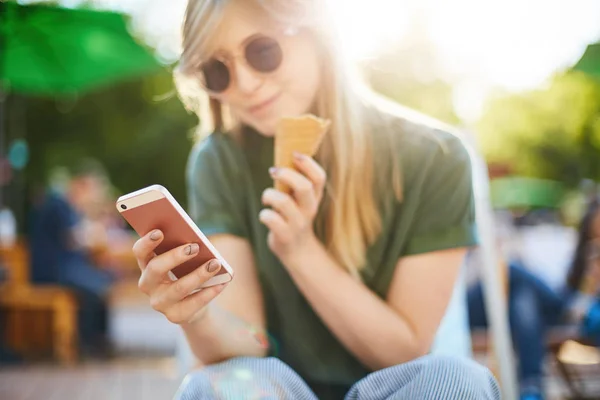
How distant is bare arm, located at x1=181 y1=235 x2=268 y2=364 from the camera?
1537 millimetres

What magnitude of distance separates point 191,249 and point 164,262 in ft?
0.18

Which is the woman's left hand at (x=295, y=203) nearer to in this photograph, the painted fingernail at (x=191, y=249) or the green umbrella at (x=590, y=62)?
the painted fingernail at (x=191, y=249)

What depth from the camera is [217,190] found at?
1.85m

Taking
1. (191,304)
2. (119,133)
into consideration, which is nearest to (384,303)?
(191,304)

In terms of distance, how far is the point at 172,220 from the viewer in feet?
4.30

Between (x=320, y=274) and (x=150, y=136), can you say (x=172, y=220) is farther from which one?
(x=150, y=136)

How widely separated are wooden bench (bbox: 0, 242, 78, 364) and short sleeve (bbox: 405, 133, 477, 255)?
16.4 ft

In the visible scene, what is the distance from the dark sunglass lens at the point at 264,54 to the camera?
5.34 ft

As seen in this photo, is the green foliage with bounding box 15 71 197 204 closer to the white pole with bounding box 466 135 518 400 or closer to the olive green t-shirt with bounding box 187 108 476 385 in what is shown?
the white pole with bounding box 466 135 518 400

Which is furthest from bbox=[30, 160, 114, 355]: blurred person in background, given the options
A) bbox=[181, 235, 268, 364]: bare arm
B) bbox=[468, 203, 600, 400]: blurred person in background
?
bbox=[181, 235, 268, 364]: bare arm

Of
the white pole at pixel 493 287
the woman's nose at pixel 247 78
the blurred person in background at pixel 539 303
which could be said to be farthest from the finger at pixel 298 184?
the blurred person in background at pixel 539 303

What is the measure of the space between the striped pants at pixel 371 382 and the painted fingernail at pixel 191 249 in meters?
0.25

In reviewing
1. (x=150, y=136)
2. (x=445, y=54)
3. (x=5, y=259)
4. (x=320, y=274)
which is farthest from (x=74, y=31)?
(x=445, y=54)

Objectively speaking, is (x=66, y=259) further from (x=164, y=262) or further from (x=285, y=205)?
(x=164, y=262)
